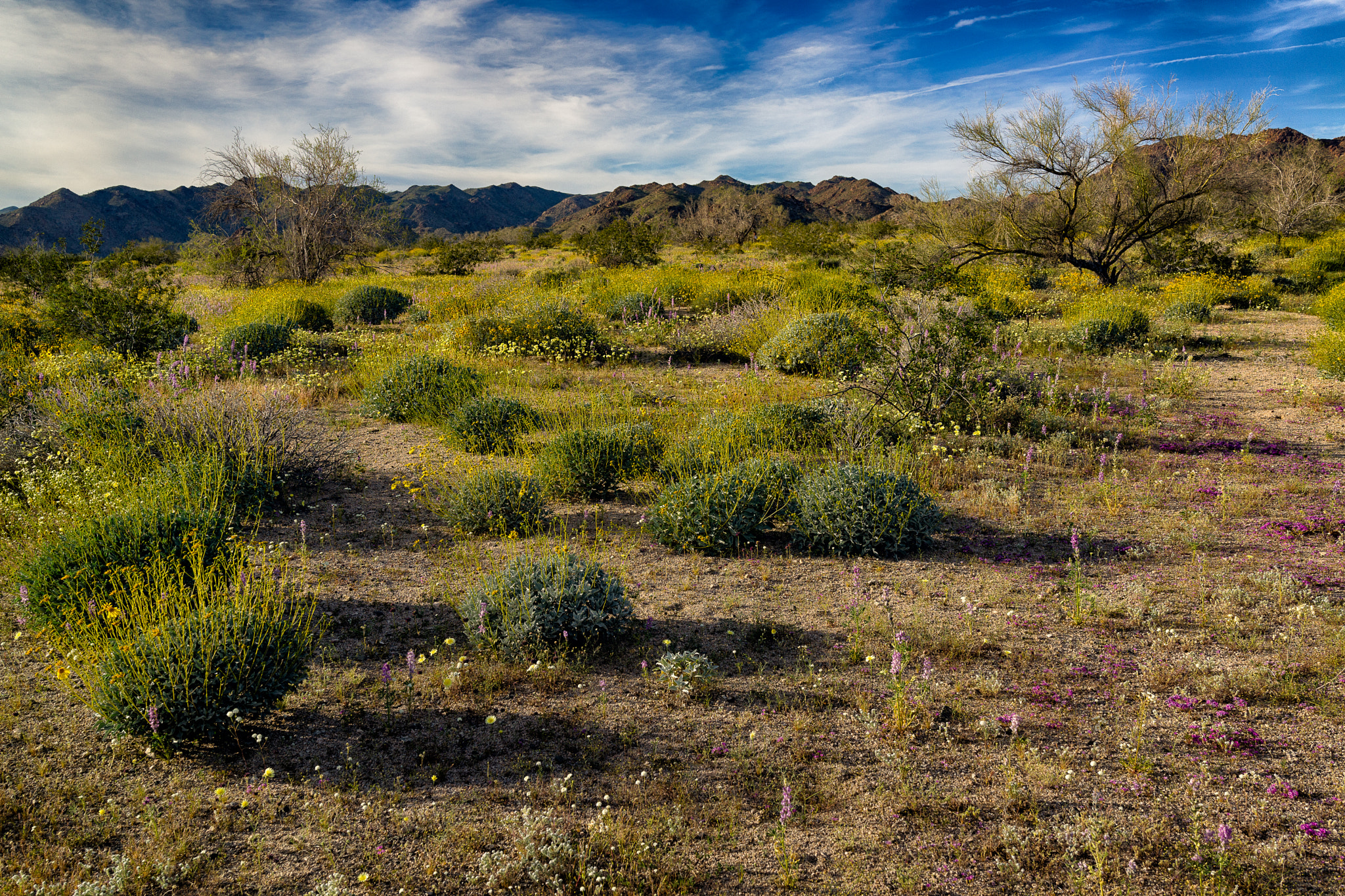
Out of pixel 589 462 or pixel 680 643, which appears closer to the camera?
pixel 680 643

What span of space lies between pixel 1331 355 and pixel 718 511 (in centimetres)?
975

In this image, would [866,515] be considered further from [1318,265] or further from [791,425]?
[1318,265]

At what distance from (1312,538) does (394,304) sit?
16.3 metres

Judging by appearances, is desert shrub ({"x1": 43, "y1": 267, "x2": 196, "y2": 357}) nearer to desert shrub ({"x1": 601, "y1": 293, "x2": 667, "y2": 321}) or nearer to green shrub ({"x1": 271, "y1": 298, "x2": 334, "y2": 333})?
green shrub ({"x1": 271, "y1": 298, "x2": 334, "y2": 333})

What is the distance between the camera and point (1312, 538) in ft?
17.1

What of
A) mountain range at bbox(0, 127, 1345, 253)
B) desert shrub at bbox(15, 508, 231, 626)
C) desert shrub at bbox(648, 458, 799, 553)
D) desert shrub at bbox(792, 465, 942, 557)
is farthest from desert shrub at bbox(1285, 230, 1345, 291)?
mountain range at bbox(0, 127, 1345, 253)

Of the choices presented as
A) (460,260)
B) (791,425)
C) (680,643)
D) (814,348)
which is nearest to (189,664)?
(680,643)

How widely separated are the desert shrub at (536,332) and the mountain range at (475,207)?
7662 centimetres

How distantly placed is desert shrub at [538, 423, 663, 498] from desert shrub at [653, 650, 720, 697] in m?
2.76

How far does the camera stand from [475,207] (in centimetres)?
18500

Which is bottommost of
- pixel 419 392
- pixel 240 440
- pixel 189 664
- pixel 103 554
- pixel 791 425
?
pixel 189 664

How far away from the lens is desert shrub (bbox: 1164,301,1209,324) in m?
14.0

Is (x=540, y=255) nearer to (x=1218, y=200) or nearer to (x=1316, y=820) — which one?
(x=1218, y=200)

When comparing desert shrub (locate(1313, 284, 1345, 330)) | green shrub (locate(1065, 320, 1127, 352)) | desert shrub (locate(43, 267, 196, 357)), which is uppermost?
desert shrub (locate(43, 267, 196, 357))
